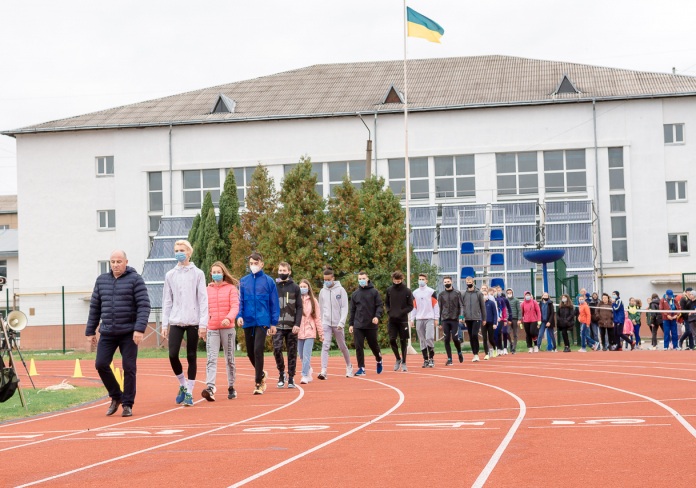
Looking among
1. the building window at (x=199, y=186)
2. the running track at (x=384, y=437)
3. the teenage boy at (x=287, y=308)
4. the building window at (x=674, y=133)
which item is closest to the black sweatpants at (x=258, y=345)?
the running track at (x=384, y=437)

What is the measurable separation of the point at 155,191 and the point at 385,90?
1306 cm

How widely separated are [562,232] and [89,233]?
81.2 feet

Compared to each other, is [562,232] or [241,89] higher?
[241,89]

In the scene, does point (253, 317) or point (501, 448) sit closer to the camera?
point (501, 448)

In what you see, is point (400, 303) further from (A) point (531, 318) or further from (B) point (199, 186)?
(B) point (199, 186)

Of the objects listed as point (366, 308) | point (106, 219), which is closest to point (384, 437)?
point (366, 308)

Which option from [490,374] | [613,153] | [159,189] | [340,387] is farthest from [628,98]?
[340,387]

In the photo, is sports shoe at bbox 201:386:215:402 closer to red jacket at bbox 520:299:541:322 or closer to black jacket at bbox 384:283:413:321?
black jacket at bbox 384:283:413:321

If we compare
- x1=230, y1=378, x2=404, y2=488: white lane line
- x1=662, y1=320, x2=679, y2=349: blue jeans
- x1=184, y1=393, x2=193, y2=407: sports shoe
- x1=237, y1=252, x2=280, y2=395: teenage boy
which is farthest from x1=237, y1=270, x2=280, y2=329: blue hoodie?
x1=662, y1=320, x2=679, y2=349: blue jeans

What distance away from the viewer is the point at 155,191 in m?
59.5

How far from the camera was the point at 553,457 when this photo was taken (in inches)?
348

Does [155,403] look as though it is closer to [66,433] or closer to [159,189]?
[66,433]

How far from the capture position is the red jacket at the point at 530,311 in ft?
105

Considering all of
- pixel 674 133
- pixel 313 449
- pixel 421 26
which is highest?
pixel 421 26
